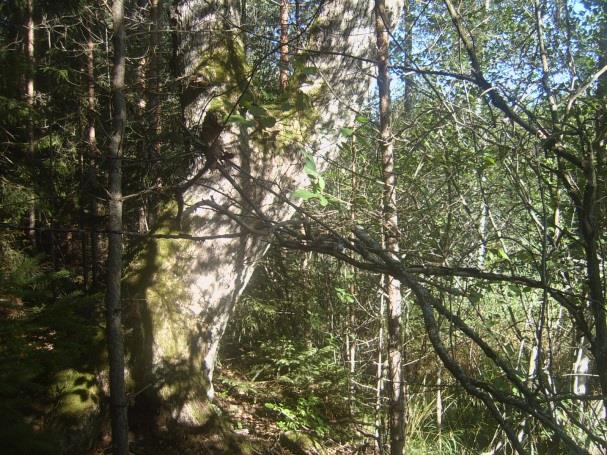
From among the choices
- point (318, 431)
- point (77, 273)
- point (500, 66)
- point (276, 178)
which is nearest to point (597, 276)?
point (276, 178)

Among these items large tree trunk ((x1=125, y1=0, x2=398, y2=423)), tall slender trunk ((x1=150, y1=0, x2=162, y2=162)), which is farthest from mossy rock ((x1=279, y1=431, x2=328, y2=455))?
tall slender trunk ((x1=150, y1=0, x2=162, y2=162))

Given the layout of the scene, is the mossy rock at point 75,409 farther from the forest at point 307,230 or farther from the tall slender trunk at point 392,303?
the tall slender trunk at point 392,303

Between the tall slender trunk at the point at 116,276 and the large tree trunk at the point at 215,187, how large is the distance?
505mm

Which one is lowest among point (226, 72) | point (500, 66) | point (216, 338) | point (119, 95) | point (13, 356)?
point (216, 338)

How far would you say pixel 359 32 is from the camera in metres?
3.25

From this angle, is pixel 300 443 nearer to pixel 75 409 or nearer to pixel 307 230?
pixel 75 409

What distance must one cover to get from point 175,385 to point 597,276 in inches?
99.1

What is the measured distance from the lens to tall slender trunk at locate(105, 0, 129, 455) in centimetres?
234

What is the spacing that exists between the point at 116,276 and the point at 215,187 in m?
0.91

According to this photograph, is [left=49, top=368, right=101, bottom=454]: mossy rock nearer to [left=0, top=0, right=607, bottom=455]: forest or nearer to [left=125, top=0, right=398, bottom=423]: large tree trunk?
[left=0, top=0, right=607, bottom=455]: forest

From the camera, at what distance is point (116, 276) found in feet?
8.09

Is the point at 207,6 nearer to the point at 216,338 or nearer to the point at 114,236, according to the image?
the point at 114,236

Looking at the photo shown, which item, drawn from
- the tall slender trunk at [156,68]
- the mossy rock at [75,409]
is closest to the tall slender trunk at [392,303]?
the tall slender trunk at [156,68]

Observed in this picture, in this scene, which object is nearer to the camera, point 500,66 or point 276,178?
point 276,178
